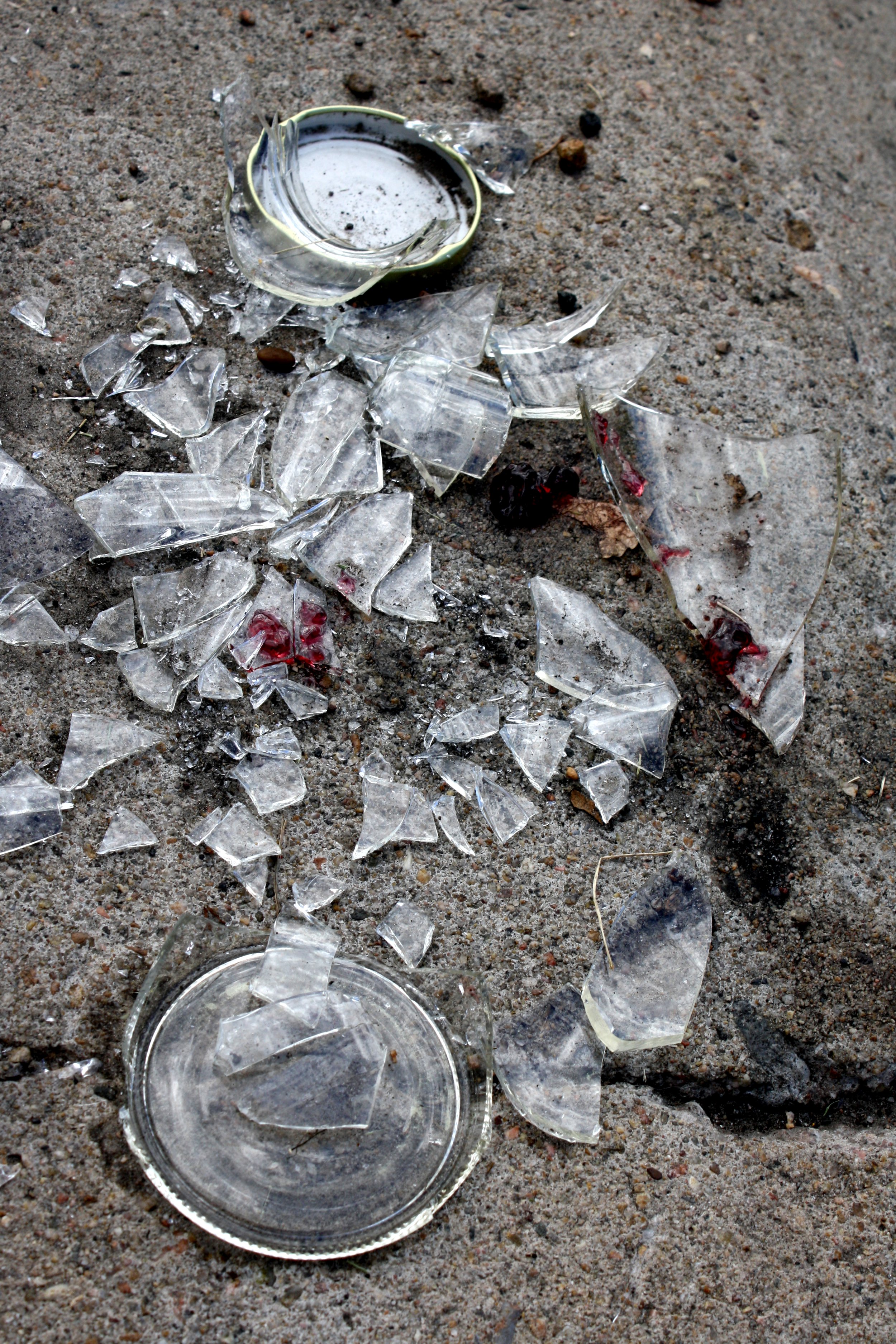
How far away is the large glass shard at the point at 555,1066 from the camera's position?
5.26 feet

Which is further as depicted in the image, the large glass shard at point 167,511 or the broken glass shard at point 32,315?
the broken glass shard at point 32,315

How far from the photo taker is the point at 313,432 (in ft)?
6.86

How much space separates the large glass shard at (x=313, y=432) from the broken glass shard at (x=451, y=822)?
709 mm

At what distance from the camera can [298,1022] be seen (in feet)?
5.02

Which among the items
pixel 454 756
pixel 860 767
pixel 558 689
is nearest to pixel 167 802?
pixel 454 756

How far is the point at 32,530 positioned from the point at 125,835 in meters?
0.68

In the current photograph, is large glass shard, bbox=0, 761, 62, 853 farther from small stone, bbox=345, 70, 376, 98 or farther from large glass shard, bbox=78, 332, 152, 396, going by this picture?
small stone, bbox=345, 70, 376, 98

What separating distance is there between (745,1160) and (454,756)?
88 cm

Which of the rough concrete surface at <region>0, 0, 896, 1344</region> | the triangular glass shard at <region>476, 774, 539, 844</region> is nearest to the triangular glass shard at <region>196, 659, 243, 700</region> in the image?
the rough concrete surface at <region>0, 0, 896, 1344</region>

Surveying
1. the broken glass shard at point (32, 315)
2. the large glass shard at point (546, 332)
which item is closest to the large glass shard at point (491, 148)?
the large glass shard at point (546, 332)

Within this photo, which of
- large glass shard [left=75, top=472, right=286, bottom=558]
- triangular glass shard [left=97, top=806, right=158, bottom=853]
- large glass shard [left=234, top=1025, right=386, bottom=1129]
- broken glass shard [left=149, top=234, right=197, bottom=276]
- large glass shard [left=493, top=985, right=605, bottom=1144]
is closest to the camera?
large glass shard [left=234, top=1025, right=386, bottom=1129]

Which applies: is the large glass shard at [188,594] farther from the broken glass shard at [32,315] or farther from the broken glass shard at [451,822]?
the broken glass shard at [32,315]

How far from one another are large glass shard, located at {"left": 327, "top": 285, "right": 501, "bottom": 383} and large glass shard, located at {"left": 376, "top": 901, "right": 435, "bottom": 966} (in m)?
1.18

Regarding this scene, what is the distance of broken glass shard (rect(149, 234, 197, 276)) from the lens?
229cm
